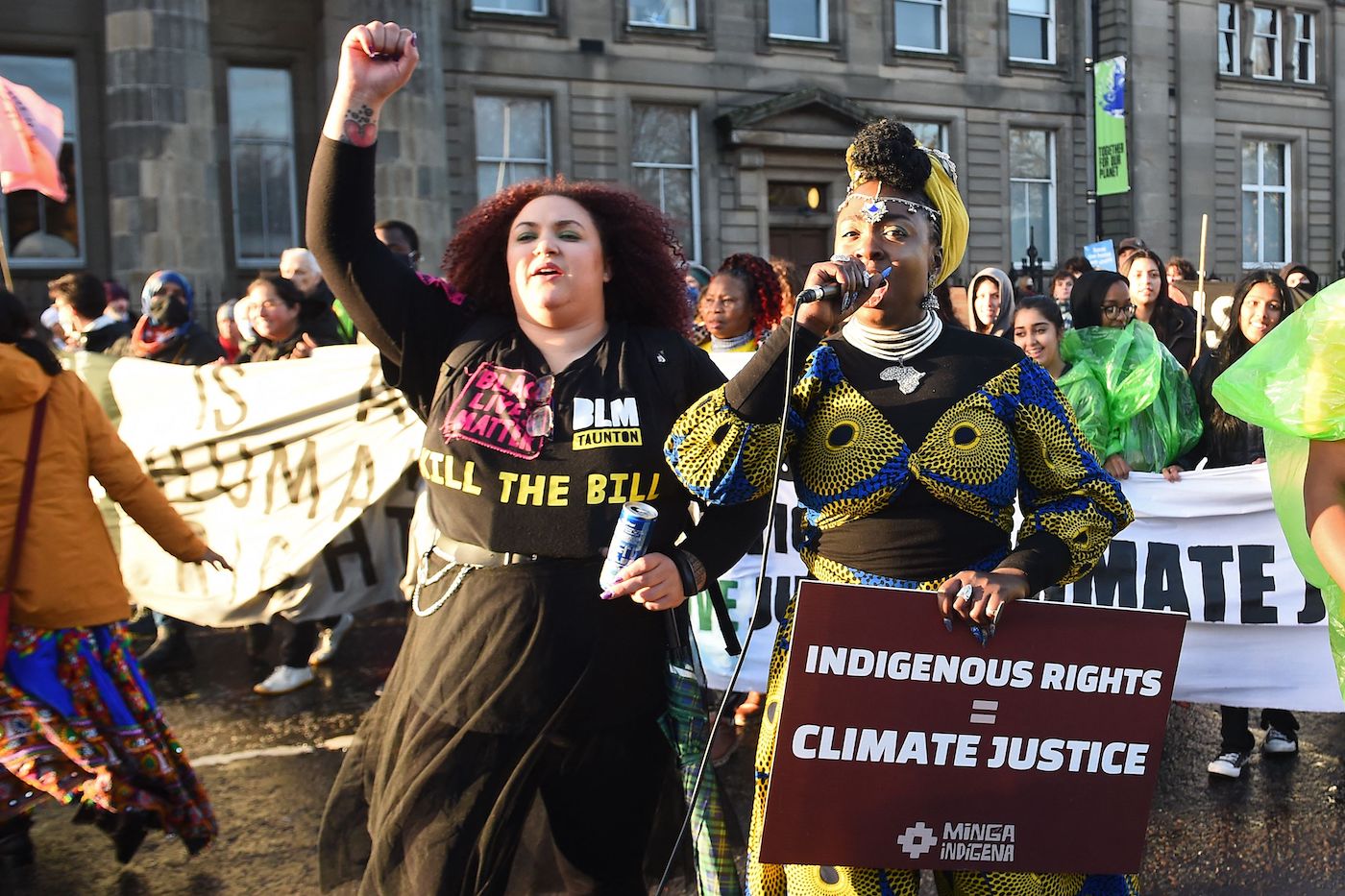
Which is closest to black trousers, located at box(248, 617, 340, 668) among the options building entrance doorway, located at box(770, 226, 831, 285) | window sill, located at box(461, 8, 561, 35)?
window sill, located at box(461, 8, 561, 35)

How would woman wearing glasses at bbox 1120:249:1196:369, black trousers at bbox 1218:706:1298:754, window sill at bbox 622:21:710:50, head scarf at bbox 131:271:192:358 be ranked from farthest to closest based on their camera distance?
window sill at bbox 622:21:710:50 → woman wearing glasses at bbox 1120:249:1196:369 → head scarf at bbox 131:271:192:358 → black trousers at bbox 1218:706:1298:754

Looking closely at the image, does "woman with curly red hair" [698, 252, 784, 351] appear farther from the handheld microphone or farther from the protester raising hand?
the handheld microphone

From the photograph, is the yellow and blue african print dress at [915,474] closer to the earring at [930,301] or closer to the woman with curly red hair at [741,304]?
the earring at [930,301]

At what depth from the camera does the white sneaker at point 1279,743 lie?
543cm

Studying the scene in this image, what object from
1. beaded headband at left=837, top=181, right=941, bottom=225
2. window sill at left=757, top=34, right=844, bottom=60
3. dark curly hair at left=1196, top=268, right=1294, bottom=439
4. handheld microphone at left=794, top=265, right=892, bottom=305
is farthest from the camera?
window sill at left=757, top=34, right=844, bottom=60

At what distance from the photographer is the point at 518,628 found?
9.21 feet

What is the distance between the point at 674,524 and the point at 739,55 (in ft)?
67.7

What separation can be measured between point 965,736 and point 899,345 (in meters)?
0.77

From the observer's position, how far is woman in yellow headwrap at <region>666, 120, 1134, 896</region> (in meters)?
2.49

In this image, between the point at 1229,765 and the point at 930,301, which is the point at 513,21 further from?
the point at 930,301

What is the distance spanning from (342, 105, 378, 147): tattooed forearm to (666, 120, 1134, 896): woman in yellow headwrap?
0.97 m

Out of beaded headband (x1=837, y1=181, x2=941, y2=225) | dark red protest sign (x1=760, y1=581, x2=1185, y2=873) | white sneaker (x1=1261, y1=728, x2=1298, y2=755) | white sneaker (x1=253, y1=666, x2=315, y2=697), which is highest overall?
beaded headband (x1=837, y1=181, x2=941, y2=225)

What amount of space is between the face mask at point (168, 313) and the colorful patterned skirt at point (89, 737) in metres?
3.63

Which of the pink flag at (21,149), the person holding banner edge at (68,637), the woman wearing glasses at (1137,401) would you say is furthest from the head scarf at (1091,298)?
the pink flag at (21,149)
